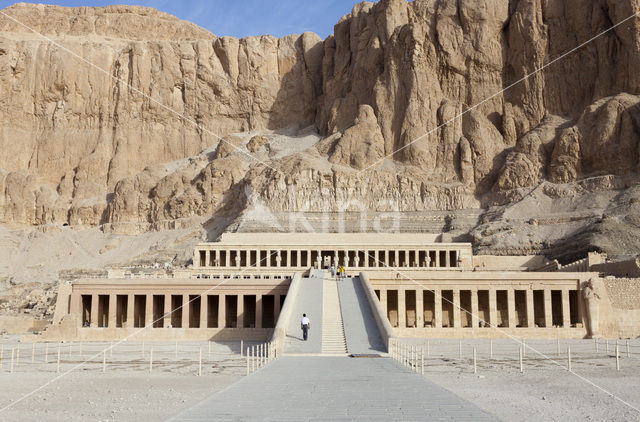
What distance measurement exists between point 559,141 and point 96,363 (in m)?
72.6

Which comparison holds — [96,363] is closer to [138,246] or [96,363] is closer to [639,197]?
[639,197]

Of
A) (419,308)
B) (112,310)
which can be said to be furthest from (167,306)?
(419,308)

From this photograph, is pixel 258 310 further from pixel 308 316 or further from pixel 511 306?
pixel 511 306

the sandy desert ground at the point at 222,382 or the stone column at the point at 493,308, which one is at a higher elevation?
the stone column at the point at 493,308

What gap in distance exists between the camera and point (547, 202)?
8219 centimetres

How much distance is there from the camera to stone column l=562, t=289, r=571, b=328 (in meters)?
43.0

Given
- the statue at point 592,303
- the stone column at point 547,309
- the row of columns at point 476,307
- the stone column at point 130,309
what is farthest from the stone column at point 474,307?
the stone column at point 130,309

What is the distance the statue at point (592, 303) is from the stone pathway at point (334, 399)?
82.1 ft

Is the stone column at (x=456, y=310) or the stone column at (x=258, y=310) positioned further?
the stone column at (x=456, y=310)

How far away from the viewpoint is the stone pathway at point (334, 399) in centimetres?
1266

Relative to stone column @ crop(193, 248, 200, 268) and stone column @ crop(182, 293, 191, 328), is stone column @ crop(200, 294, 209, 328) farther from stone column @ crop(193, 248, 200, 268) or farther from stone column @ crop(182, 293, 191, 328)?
stone column @ crop(193, 248, 200, 268)

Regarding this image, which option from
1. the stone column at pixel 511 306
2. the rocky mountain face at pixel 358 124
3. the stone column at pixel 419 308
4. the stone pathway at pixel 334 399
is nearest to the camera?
the stone pathway at pixel 334 399

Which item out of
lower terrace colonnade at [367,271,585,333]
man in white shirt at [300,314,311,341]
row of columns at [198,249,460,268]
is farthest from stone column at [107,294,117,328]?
row of columns at [198,249,460,268]

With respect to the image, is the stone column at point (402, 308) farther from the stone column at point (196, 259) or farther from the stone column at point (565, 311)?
the stone column at point (196, 259)
